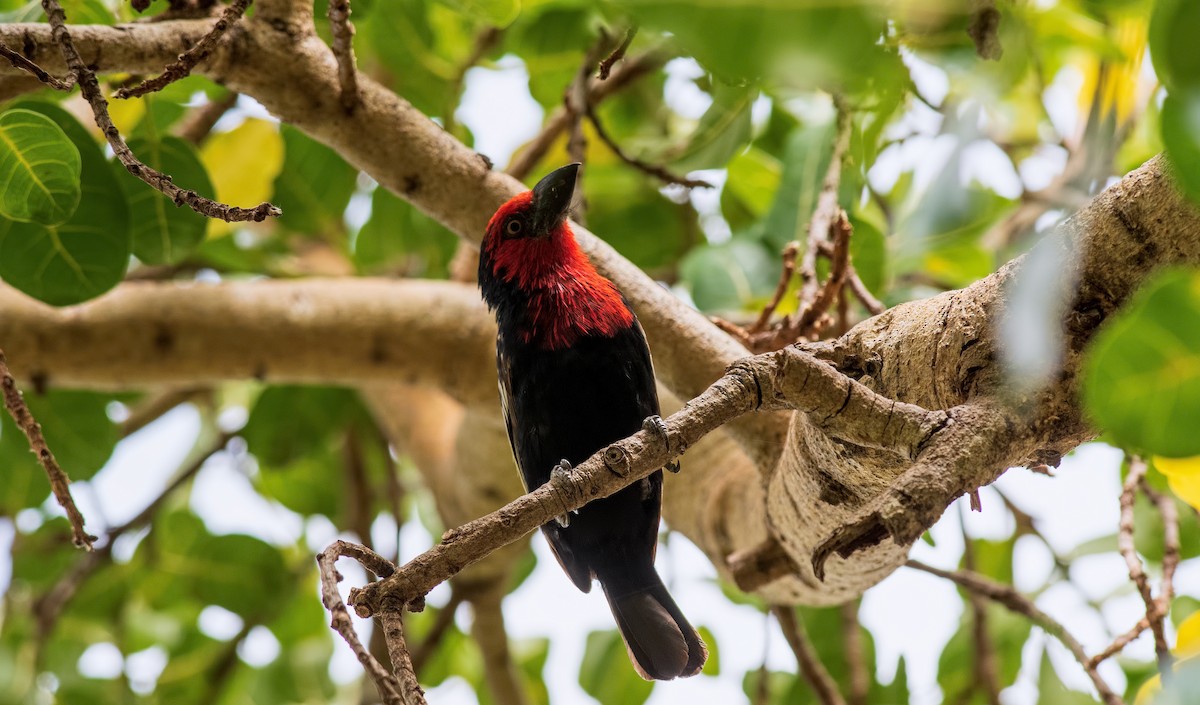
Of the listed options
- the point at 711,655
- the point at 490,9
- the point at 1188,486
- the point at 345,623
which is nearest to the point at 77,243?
the point at 490,9

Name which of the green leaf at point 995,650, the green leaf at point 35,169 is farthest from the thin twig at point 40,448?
the green leaf at point 995,650

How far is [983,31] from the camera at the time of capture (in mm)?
2066

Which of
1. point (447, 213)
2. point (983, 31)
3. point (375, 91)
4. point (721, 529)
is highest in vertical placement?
point (375, 91)

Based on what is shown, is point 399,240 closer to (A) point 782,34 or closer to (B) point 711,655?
(B) point 711,655

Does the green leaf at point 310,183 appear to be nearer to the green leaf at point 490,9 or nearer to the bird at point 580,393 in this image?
the bird at point 580,393

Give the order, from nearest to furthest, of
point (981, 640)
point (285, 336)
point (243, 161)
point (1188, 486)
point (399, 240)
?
point (1188, 486) < point (285, 336) < point (981, 640) < point (243, 161) < point (399, 240)

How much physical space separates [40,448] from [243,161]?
1821 millimetres

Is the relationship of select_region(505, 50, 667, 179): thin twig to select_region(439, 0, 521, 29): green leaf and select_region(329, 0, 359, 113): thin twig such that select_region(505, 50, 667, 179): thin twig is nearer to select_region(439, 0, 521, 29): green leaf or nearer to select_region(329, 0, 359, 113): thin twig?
select_region(439, 0, 521, 29): green leaf

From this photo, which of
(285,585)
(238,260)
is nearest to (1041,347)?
(238,260)

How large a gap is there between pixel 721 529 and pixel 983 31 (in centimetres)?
127

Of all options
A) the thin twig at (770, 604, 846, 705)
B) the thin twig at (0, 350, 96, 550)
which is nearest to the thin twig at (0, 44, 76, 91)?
the thin twig at (0, 350, 96, 550)

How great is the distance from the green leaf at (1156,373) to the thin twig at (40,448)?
163cm

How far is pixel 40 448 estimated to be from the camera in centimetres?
173

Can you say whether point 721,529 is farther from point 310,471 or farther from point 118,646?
point 118,646
